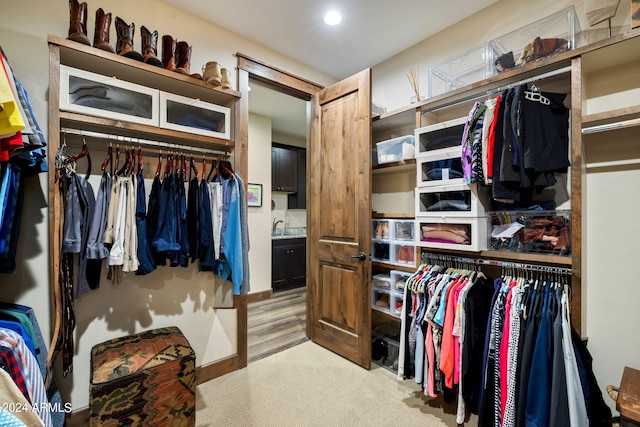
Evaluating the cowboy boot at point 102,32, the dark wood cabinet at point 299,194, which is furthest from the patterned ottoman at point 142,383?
the dark wood cabinet at point 299,194

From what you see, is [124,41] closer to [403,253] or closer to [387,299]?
[403,253]

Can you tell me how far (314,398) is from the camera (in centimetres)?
207

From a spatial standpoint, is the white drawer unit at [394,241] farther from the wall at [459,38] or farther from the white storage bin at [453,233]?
the wall at [459,38]

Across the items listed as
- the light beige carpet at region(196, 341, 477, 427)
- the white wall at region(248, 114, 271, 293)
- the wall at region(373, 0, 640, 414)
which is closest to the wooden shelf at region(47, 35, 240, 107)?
the light beige carpet at region(196, 341, 477, 427)

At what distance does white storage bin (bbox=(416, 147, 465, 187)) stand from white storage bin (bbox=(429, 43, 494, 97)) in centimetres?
58

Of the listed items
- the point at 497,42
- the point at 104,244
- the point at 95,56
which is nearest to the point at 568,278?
the point at 497,42

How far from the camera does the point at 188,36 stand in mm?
2260

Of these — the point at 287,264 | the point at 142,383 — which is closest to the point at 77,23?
the point at 142,383

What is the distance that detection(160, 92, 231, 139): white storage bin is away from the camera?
6.38 ft

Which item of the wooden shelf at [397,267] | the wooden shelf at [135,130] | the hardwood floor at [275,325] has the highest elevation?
the wooden shelf at [135,130]

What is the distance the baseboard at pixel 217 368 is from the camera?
7.44 ft

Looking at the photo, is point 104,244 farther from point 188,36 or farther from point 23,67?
point 188,36

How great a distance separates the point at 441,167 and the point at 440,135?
255 mm

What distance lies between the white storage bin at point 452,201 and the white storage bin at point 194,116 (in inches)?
61.8
